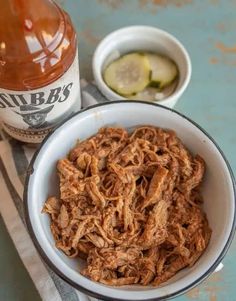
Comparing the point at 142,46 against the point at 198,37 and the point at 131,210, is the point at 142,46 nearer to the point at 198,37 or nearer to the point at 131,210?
the point at 198,37

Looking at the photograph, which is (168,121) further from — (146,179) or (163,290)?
(163,290)

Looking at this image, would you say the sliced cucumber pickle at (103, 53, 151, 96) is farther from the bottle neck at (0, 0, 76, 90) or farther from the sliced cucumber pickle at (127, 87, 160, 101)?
the bottle neck at (0, 0, 76, 90)

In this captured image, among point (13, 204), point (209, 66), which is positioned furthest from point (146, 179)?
point (209, 66)

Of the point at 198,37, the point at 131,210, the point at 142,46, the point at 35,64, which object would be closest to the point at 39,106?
the point at 35,64

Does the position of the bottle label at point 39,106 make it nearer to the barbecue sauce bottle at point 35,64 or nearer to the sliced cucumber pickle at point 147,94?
the barbecue sauce bottle at point 35,64

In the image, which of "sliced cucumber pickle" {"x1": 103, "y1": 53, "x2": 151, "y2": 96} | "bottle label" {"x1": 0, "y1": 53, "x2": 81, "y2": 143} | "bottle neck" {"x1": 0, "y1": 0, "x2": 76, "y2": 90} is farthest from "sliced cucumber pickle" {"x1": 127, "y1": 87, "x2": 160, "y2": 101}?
"bottle neck" {"x1": 0, "y1": 0, "x2": 76, "y2": 90}

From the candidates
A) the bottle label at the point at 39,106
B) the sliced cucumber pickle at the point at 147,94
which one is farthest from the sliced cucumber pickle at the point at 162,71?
the bottle label at the point at 39,106
